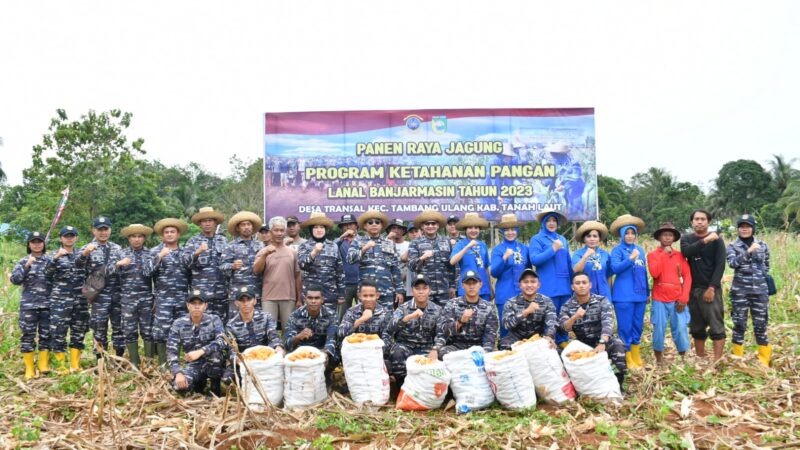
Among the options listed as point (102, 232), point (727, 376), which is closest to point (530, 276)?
point (727, 376)

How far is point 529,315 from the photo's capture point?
6148 mm

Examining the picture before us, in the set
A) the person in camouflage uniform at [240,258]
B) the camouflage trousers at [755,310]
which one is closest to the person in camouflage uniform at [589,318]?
the camouflage trousers at [755,310]

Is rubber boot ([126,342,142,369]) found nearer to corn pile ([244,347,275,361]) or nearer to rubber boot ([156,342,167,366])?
rubber boot ([156,342,167,366])

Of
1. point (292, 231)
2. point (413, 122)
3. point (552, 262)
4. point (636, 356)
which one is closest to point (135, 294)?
point (292, 231)

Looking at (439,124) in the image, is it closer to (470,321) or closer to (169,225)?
(169,225)

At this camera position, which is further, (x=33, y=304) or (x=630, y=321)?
(x=33, y=304)

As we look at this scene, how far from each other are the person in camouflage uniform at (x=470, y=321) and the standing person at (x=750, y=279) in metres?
2.98

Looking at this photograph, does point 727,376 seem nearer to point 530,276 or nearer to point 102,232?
point 530,276

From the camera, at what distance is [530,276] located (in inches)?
242

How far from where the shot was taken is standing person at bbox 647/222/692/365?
687 cm

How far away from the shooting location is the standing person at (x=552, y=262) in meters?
7.00

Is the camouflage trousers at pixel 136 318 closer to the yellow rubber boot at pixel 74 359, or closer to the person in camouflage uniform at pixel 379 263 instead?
the yellow rubber boot at pixel 74 359

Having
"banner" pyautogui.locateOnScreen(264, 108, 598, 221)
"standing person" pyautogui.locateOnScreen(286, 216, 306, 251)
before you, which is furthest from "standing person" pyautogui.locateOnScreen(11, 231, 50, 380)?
"banner" pyautogui.locateOnScreen(264, 108, 598, 221)

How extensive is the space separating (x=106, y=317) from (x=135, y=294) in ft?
1.64
